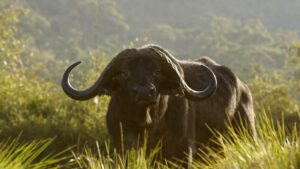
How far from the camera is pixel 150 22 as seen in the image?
129 meters

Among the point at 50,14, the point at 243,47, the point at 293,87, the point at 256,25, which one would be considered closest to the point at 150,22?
the point at 50,14

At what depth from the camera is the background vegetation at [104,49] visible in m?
12.1

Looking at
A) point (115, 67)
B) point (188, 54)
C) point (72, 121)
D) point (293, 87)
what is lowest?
point (188, 54)

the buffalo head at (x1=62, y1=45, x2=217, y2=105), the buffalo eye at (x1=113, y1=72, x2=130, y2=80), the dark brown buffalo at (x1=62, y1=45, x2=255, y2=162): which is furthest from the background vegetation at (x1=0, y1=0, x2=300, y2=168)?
the buffalo eye at (x1=113, y1=72, x2=130, y2=80)

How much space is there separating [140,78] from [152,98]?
303mm

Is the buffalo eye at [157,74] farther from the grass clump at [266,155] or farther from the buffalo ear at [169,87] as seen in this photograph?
the grass clump at [266,155]

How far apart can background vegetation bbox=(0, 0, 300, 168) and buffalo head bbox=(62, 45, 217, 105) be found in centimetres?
75

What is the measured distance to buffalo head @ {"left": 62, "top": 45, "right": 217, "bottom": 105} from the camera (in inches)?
257

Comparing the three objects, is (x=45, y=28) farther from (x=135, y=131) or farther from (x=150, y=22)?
(x=135, y=131)

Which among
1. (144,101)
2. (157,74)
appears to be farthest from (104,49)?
(144,101)

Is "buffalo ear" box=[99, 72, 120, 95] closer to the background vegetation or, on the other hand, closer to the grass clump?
the background vegetation

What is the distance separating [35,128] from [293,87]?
10.6 metres

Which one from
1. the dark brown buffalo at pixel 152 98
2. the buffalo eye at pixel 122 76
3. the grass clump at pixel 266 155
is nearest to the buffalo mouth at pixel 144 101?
the dark brown buffalo at pixel 152 98

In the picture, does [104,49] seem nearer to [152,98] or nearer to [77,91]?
[77,91]
